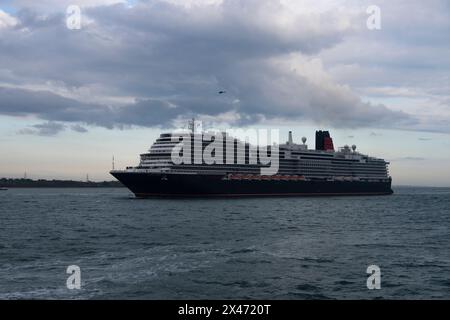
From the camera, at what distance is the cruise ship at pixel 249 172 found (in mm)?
85625

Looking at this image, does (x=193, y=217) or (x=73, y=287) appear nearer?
(x=73, y=287)

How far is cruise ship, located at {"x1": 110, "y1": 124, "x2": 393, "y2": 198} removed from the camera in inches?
3371

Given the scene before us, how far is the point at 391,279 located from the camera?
21.7 meters

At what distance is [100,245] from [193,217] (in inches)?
775

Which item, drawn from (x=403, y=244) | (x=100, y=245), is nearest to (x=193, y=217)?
(x=100, y=245)

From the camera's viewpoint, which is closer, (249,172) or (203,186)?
(203,186)

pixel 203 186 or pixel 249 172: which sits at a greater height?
pixel 249 172

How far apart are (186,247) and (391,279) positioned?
41.2 ft

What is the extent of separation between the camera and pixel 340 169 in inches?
4843

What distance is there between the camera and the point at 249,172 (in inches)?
3890
